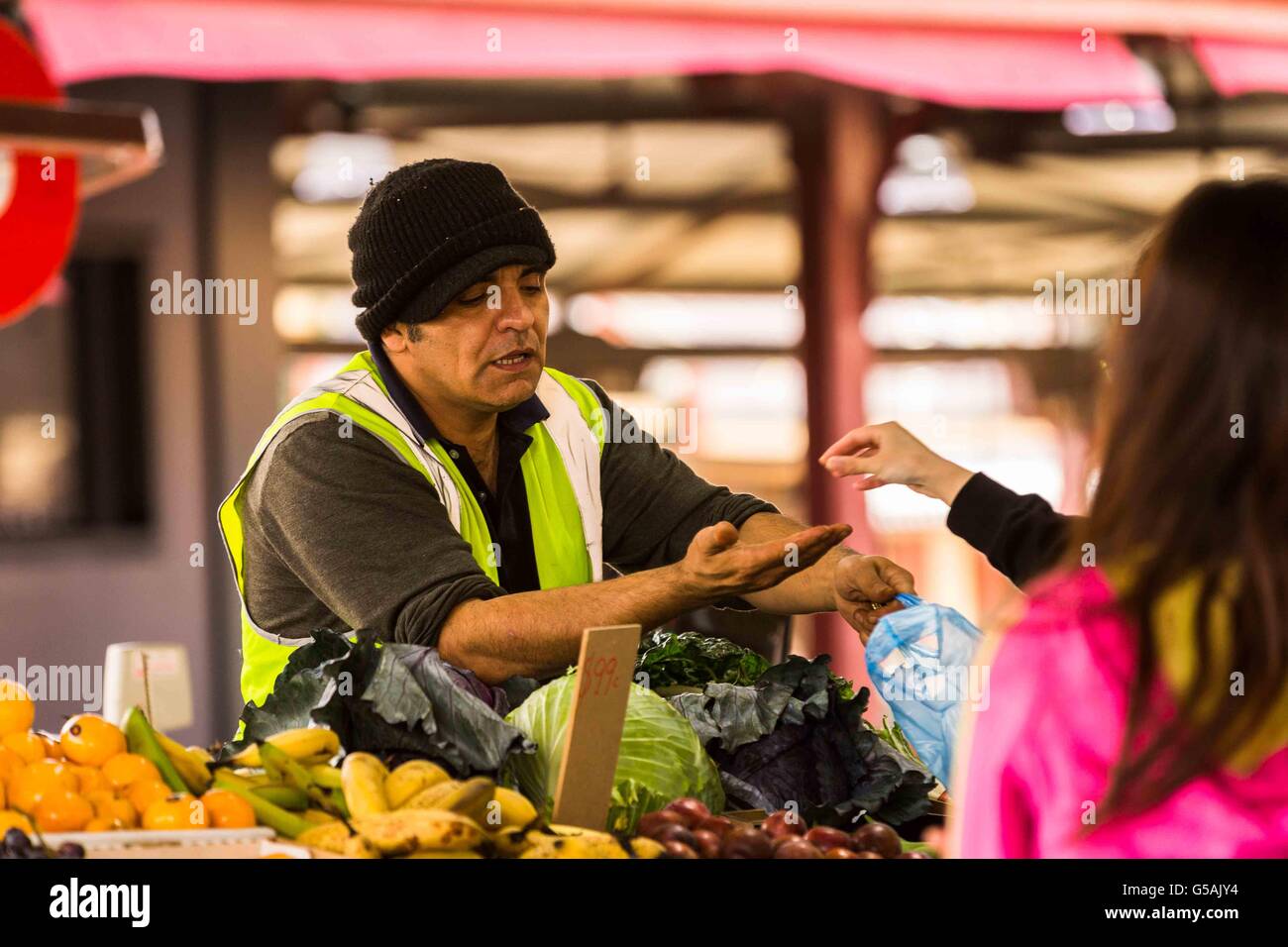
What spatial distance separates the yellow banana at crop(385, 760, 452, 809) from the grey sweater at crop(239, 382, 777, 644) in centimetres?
49

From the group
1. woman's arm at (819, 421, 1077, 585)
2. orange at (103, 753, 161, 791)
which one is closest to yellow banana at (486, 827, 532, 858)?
orange at (103, 753, 161, 791)

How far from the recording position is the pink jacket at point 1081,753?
1358mm

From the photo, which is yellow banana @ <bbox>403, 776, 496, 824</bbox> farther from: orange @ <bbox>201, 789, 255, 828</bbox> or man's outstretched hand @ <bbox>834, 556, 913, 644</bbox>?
man's outstretched hand @ <bbox>834, 556, 913, 644</bbox>

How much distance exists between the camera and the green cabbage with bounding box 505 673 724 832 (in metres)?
2.19

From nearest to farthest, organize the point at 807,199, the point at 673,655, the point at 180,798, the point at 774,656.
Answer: the point at 180,798 → the point at 673,655 → the point at 774,656 → the point at 807,199

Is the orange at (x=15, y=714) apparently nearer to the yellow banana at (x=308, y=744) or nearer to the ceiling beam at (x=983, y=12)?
the yellow banana at (x=308, y=744)

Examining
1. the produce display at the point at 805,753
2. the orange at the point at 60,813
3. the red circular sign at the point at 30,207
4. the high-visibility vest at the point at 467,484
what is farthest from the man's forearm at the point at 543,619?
the red circular sign at the point at 30,207

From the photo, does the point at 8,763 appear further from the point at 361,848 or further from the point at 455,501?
the point at 455,501
